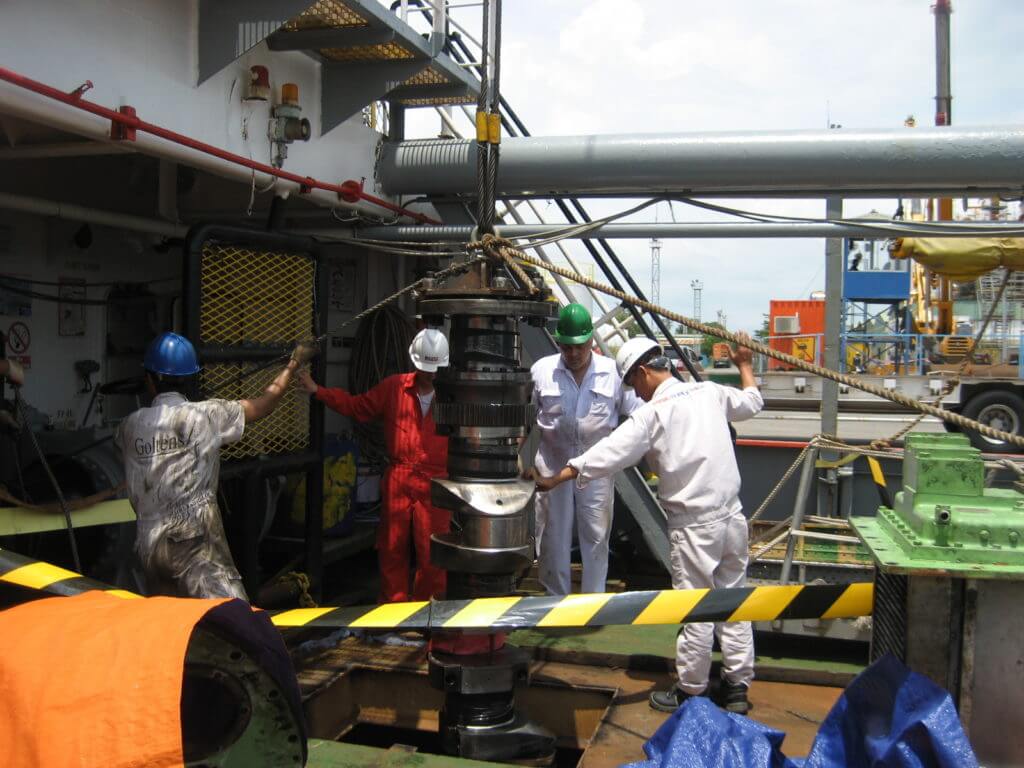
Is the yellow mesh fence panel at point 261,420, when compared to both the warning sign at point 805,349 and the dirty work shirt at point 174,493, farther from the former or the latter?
the warning sign at point 805,349

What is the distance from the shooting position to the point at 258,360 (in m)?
4.70

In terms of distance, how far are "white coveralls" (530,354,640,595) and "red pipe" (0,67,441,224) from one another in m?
1.54

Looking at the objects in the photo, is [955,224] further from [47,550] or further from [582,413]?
[47,550]

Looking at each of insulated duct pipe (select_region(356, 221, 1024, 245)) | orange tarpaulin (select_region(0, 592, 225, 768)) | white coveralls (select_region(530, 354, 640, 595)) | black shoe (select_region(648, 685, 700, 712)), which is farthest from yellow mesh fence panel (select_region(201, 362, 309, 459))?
orange tarpaulin (select_region(0, 592, 225, 768))

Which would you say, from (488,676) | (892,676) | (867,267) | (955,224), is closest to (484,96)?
(488,676)

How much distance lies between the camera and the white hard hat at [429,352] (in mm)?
4703

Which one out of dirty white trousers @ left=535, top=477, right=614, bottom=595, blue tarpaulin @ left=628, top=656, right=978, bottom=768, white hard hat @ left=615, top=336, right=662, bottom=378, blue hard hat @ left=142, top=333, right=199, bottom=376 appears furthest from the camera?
dirty white trousers @ left=535, top=477, right=614, bottom=595

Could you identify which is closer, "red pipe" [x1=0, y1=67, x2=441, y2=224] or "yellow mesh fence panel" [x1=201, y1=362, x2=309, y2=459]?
"red pipe" [x1=0, y1=67, x2=441, y2=224]

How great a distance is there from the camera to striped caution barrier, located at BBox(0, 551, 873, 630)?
9.18 feet

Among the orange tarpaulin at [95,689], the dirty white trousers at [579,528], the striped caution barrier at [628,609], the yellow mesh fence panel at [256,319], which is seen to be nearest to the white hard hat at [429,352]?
the yellow mesh fence panel at [256,319]

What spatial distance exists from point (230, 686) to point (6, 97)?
2314 mm

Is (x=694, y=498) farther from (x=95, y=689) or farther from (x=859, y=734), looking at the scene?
(x=95, y=689)

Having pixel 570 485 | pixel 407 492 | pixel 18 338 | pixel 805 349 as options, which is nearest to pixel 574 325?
pixel 570 485

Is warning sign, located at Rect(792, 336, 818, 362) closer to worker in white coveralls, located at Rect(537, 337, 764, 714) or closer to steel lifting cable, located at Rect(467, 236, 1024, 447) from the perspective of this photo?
worker in white coveralls, located at Rect(537, 337, 764, 714)
